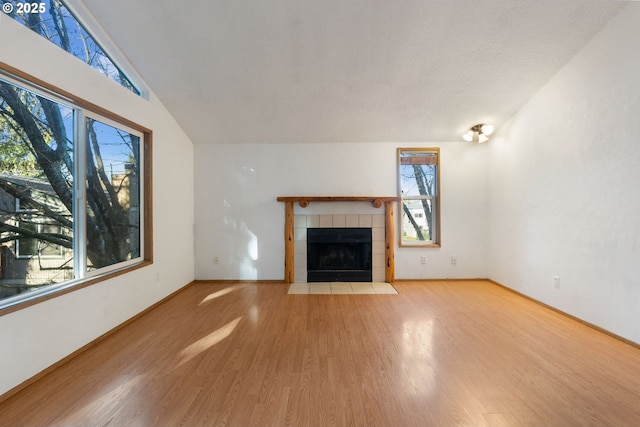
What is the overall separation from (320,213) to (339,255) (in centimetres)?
76

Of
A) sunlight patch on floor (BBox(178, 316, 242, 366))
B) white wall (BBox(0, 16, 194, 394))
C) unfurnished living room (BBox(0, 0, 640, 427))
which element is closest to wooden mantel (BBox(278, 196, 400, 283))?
unfurnished living room (BBox(0, 0, 640, 427))

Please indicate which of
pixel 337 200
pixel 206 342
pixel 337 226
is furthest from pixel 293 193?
pixel 206 342

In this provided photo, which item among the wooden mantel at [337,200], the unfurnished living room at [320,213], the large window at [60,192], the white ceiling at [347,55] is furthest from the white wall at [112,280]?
the wooden mantel at [337,200]

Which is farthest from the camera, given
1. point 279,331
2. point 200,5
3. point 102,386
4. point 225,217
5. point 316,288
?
point 225,217

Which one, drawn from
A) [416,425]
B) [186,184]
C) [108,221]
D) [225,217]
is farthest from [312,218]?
[416,425]

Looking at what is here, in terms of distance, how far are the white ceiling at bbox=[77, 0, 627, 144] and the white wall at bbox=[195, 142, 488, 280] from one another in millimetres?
542

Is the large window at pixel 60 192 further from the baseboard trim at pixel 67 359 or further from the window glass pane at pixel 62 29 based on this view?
the baseboard trim at pixel 67 359

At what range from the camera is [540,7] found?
2350 mm

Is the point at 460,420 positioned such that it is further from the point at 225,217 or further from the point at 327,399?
the point at 225,217

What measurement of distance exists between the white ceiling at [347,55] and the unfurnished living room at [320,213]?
0.02 m

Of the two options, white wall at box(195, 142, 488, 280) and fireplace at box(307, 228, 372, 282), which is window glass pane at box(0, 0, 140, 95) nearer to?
white wall at box(195, 142, 488, 280)

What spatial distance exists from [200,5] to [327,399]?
3.17m

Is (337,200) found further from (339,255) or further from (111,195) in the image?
(111,195)

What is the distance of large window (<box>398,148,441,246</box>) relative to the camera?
4.46 m
